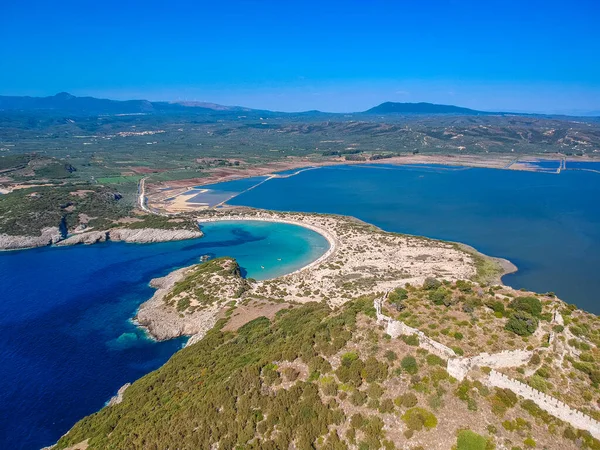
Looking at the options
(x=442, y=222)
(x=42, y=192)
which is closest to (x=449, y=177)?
(x=442, y=222)

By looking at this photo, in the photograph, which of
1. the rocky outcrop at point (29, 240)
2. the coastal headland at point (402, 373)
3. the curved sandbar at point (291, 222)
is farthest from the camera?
the rocky outcrop at point (29, 240)

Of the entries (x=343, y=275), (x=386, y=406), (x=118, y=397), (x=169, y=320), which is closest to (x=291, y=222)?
(x=343, y=275)

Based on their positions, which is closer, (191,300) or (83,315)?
(191,300)

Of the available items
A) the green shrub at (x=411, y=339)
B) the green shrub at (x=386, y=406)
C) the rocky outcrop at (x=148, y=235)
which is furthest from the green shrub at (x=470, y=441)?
the rocky outcrop at (x=148, y=235)

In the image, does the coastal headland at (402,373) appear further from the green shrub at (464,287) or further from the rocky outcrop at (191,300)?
the rocky outcrop at (191,300)

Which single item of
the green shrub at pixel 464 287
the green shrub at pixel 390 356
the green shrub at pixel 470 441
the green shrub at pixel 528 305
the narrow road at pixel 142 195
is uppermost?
the green shrub at pixel 528 305

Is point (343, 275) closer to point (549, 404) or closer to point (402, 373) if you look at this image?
point (402, 373)

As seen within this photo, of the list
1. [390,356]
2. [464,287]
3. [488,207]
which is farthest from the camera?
[488,207]
